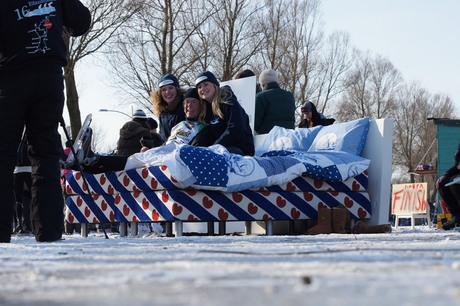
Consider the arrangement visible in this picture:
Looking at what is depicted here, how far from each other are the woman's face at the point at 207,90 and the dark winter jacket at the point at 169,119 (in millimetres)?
733

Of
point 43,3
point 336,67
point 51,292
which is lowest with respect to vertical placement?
point 51,292

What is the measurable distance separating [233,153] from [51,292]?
6434 mm

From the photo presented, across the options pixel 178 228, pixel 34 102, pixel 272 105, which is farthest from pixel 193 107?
pixel 34 102

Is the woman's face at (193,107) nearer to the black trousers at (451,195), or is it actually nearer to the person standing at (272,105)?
the person standing at (272,105)

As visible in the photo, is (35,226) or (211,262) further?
(35,226)

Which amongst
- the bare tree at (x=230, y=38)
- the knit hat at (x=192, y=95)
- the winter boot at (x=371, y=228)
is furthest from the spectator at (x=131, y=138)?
the bare tree at (x=230, y=38)

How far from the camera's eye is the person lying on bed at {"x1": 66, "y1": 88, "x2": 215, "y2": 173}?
9172 millimetres

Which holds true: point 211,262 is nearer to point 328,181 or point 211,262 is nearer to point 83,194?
point 328,181

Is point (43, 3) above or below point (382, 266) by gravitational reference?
above

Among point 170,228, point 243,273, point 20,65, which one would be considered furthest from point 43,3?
point 243,273

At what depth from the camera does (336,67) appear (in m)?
43.8

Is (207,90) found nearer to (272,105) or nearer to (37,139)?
(272,105)

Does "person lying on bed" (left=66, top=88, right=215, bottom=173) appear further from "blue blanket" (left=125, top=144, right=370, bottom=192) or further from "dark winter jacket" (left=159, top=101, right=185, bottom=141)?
"dark winter jacket" (left=159, top=101, right=185, bottom=141)

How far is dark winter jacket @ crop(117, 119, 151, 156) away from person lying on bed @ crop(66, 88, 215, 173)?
1.62 metres
